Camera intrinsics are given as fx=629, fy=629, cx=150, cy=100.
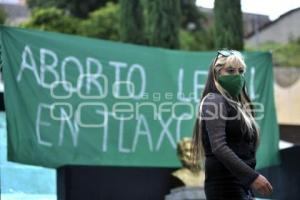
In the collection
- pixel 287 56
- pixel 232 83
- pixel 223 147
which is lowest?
pixel 287 56

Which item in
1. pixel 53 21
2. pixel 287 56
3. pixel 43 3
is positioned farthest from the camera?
pixel 43 3

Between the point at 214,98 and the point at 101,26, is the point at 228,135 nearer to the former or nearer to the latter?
the point at 214,98

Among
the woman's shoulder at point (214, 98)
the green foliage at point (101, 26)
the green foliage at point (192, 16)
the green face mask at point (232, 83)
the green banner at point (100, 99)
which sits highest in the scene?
the green foliage at point (192, 16)

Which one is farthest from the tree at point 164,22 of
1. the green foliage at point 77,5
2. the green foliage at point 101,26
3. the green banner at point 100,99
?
the green foliage at point 77,5

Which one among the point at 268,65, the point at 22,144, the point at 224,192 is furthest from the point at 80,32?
the point at 224,192

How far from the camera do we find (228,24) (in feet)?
29.4

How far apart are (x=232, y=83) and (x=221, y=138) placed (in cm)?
27

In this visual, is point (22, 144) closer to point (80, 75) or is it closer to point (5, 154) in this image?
point (5, 154)

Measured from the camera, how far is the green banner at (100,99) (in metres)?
5.92

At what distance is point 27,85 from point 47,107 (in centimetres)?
29

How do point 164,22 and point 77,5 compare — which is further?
point 77,5

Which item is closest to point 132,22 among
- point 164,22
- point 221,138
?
point 164,22

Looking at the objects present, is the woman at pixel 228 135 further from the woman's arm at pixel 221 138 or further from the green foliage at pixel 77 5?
the green foliage at pixel 77 5

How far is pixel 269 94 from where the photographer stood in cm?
738
